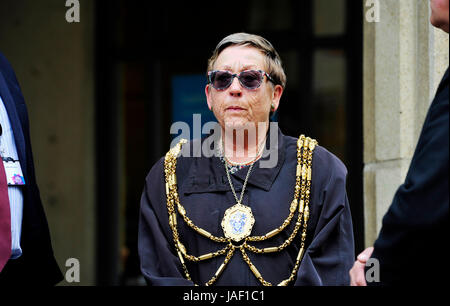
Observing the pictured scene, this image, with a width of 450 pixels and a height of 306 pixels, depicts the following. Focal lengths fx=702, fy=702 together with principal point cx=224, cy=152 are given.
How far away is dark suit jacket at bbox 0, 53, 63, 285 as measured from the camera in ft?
10.9

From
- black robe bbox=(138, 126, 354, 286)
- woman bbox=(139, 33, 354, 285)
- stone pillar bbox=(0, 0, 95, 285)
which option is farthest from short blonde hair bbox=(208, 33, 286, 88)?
stone pillar bbox=(0, 0, 95, 285)

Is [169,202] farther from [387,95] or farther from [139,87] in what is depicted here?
[139,87]

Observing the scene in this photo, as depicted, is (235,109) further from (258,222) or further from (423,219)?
(423,219)

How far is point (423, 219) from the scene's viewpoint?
238 cm

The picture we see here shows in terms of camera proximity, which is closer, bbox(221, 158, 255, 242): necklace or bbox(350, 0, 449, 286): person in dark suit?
bbox(350, 0, 449, 286): person in dark suit

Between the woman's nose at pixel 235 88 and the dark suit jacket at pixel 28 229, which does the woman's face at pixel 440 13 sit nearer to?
the woman's nose at pixel 235 88

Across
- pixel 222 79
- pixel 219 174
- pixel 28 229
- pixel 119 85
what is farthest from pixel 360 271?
pixel 119 85

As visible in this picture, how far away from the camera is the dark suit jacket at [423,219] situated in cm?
236

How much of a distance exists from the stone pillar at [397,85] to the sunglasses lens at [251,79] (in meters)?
1.43

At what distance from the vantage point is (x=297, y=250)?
3.03m

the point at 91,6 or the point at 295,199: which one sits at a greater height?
the point at 91,6

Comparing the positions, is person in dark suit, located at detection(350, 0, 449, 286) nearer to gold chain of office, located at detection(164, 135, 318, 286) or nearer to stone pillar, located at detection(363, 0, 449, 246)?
gold chain of office, located at detection(164, 135, 318, 286)

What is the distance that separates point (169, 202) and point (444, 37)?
197 centimetres
